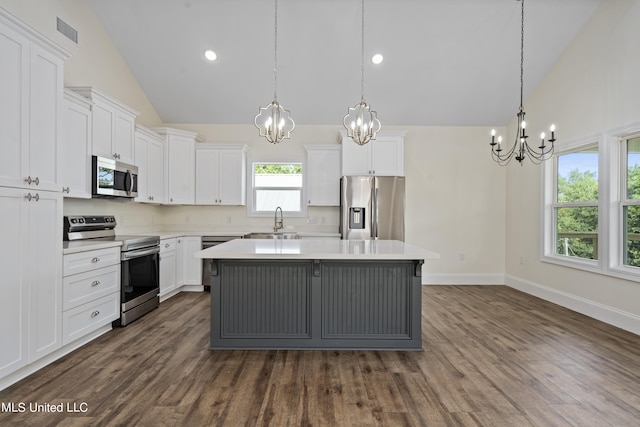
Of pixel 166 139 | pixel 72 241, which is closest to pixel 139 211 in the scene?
pixel 166 139

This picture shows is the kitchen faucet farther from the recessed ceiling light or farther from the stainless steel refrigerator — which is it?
the recessed ceiling light

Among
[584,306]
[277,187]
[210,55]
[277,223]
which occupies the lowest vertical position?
[584,306]

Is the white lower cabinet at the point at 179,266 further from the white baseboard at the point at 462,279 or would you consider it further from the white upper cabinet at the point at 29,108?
the white baseboard at the point at 462,279

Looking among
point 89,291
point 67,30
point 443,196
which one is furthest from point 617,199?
point 67,30

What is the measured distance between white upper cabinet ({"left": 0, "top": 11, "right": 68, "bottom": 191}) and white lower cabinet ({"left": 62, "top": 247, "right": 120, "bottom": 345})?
0.75 meters

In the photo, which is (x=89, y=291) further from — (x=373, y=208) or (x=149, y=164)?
(x=373, y=208)

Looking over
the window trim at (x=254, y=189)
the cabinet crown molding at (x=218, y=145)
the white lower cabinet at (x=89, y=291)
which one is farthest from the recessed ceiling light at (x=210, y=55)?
the white lower cabinet at (x=89, y=291)

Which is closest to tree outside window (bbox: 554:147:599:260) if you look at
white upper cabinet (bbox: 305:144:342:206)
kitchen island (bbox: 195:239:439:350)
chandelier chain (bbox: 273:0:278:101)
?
kitchen island (bbox: 195:239:439:350)

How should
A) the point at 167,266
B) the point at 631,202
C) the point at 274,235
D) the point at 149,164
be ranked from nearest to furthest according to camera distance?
1. the point at 631,202
2. the point at 167,266
3. the point at 149,164
4. the point at 274,235

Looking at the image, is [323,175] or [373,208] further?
[323,175]

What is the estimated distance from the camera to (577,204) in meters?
4.54

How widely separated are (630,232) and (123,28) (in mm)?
6672

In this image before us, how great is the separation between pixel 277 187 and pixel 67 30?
339cm

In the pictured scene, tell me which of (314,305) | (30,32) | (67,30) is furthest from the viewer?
(67,30)
